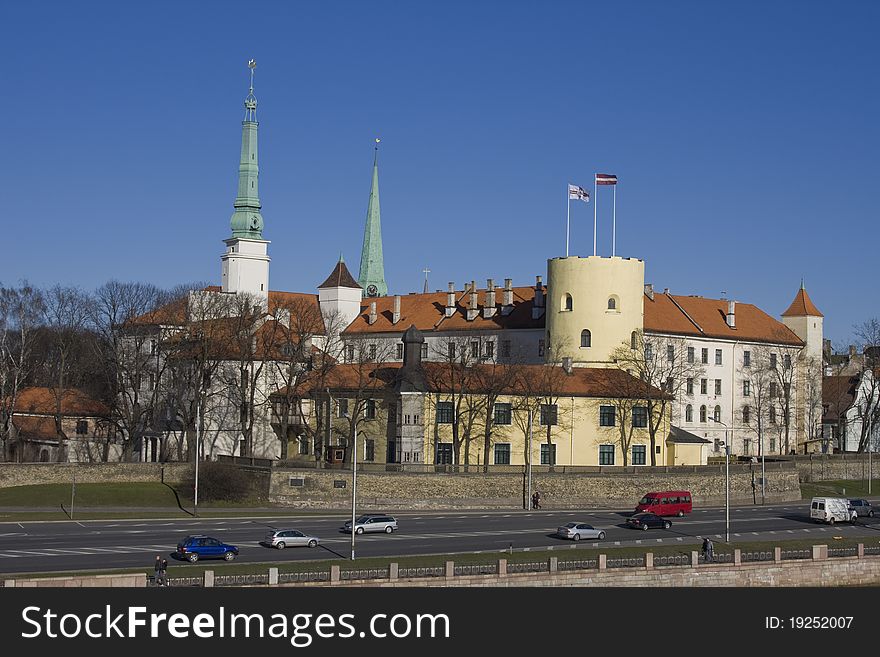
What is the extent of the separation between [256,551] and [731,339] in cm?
7911

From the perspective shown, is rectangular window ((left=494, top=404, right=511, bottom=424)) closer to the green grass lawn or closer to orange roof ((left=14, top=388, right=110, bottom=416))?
the green grass lawn

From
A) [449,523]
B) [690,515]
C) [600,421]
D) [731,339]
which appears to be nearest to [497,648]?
[449,523]

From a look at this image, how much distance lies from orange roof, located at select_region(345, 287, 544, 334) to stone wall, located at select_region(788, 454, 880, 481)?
26073 millimetres

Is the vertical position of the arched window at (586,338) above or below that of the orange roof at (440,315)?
below

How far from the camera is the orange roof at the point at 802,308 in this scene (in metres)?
142

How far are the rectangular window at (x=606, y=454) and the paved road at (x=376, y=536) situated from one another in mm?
13419

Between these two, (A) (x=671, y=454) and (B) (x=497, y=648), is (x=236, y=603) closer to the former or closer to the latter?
(B) (x=497, y=648)

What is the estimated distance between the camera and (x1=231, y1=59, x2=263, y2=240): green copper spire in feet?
422

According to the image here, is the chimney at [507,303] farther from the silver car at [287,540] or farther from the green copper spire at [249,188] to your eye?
the silver car at [287,540]

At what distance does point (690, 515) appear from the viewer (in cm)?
8812

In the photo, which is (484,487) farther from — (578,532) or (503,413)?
(578,532)

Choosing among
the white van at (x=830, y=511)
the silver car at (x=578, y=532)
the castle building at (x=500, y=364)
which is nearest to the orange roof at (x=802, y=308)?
the castle building at (x=500, y=364)

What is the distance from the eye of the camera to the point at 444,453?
103m

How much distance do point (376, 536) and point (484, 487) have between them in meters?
20.8
